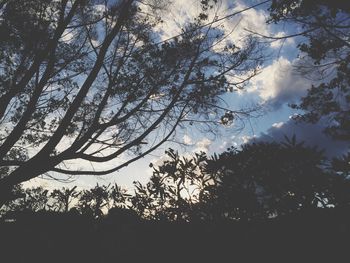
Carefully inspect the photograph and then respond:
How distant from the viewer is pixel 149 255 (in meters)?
4.28

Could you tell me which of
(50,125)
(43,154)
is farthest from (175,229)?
(50,125)

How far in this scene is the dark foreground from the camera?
9.74 ft

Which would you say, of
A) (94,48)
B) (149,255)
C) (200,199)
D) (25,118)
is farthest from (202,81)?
(149,255)

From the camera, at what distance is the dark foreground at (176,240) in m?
2.97

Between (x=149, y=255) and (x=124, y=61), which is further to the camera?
(x=124, y=61)

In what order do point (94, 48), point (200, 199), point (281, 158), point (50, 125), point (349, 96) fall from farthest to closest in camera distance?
point (349, 96) < point (50, 125) < point (94, 48) < point (200, 199) < point (281, 158)

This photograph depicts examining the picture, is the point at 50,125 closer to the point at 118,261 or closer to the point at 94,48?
the point at 94,48

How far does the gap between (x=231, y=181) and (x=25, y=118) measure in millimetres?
5529

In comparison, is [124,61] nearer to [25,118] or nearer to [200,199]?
[25,118]

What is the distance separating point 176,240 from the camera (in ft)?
13.6

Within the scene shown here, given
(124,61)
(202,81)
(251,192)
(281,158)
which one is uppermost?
(124,61)

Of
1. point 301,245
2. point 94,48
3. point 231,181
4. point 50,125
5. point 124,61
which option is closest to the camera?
point 301,245

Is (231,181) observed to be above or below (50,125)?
below

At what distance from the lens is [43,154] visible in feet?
22.7
